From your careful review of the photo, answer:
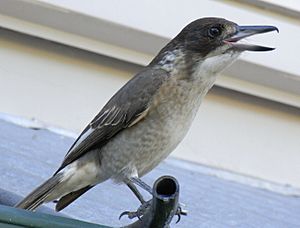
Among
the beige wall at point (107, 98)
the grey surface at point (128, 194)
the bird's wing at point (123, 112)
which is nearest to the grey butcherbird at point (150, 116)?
the bird's wing at point (123, 112)

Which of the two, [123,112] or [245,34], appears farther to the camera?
[123,112]

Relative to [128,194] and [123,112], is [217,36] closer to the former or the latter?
[123,112]

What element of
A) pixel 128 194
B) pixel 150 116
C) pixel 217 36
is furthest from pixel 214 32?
pixel 128 194

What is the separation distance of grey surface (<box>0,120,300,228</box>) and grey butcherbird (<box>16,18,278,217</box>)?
13 centimetres

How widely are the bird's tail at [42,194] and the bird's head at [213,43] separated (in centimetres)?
49

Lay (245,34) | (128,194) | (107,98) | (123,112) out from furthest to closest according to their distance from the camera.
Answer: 1. (107,98)
2. (128,194)
3. (123,112)
4. (245,34)

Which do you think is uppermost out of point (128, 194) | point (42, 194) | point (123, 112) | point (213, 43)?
point (213, 43)

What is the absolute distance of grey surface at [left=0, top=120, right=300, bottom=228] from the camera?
2.67 meters

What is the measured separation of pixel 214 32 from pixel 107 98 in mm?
1409

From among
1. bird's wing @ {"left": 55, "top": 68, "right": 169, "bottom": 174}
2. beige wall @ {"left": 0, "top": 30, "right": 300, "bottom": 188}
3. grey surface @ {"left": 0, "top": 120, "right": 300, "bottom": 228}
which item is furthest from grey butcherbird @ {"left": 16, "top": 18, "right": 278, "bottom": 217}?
beige wall @ {"left": 0, "top": 30, "right": 300, "bottom": 188}

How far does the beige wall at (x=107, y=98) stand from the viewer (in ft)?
12.3

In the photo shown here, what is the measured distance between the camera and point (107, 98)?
3.80 meters

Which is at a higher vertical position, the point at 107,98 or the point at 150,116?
the point at 150,116

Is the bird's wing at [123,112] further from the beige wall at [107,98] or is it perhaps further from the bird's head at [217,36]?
the beige wall at [107,98]
